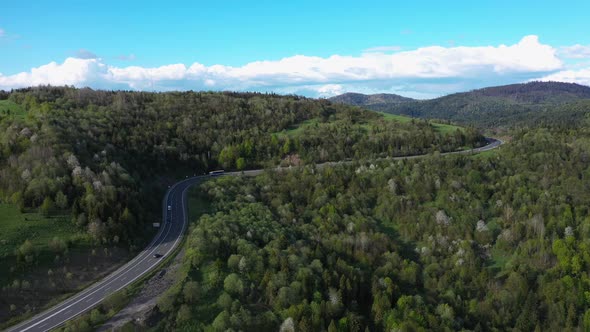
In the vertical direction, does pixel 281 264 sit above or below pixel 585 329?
above

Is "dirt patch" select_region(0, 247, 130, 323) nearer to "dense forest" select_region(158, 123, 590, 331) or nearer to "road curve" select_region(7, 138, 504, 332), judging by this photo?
"road curve" select_region(7, 138, 504, 332)

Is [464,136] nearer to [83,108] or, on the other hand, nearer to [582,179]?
[582,179]

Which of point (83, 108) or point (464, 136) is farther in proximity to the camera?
point (464, 136)

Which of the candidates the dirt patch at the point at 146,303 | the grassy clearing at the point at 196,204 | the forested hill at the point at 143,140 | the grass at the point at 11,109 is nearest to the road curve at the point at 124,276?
the grassy clearing at the point at 196,204

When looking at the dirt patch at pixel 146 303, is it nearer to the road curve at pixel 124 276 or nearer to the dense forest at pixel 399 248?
the dense forest at pixel 399 248

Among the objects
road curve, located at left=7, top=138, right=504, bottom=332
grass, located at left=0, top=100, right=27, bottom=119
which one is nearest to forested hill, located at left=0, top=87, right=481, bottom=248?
grass, located at left=0, top=100, right=27, bottom=119

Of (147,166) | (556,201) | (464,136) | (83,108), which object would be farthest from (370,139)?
(83,108)

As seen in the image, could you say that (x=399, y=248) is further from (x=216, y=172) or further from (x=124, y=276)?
(x=216, y=172)
